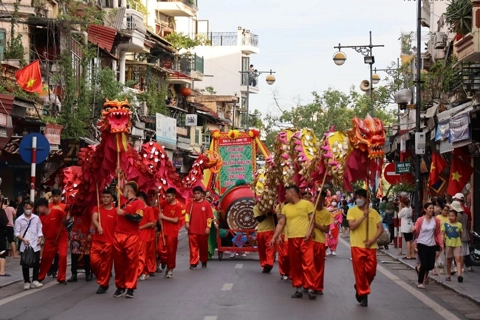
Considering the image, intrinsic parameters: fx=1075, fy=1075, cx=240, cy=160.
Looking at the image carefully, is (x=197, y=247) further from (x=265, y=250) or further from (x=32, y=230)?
(x=32, y=230)

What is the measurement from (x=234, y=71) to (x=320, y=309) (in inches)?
3339

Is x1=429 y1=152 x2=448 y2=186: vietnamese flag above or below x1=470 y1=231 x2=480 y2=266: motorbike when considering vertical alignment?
above

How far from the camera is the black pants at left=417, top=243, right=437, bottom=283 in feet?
64.6

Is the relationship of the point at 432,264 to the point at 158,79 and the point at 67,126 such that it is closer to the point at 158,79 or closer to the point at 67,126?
the point at 67,126

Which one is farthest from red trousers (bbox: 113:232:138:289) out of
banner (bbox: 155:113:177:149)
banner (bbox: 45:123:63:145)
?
banner (bbox: 155:113:177:149)

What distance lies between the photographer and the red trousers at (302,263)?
55.1 ft

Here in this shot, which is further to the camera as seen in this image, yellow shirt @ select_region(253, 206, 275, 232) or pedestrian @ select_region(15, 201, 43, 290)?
yellow shirt @ select_region(253, 206, 275, 232)

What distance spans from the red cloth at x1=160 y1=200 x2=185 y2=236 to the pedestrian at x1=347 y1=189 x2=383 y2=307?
251 inches

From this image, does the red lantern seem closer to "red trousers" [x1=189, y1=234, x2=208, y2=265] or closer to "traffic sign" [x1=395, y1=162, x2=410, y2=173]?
"traffic sign" [x1=395, y1=162, x2=410, y2=173]

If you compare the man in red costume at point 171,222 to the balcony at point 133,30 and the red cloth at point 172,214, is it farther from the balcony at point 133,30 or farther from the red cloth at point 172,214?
the balcony at point 133,30

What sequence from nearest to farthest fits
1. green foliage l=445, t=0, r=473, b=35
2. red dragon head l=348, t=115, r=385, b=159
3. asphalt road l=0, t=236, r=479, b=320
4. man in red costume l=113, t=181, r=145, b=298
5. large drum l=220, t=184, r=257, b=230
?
1. asphalt road l=0, t=236, r=479, b=320
2. red dragon head l=348, t=115, r=385, b=159
3. man in red costume l=113, t=181, r=145, b=298
4. green foliage l=445, t=0, r=473, b=35
5. large drum l=220, t=184, r=257, b=230

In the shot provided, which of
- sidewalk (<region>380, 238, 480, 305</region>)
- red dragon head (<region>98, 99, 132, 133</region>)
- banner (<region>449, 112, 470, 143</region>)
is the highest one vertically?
banner (<region>449, 112, 470, 143</region>)

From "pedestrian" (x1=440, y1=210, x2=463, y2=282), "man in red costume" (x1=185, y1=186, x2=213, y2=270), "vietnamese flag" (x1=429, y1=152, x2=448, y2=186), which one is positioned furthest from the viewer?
"vietnamese flag" (x1=429, y1=152, x2=448, y2=186)

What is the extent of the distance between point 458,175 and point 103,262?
14.9m
